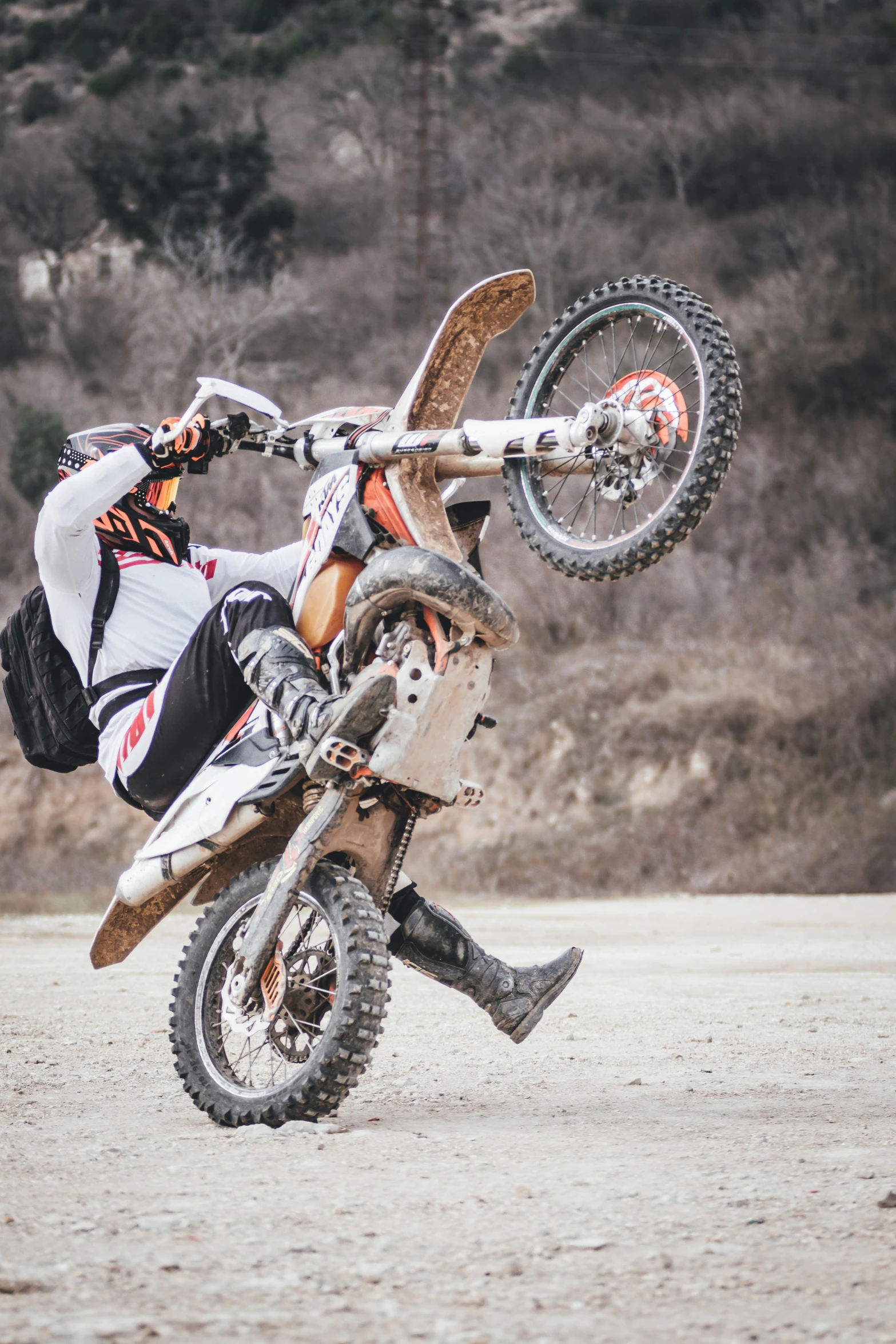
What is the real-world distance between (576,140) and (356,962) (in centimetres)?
4718

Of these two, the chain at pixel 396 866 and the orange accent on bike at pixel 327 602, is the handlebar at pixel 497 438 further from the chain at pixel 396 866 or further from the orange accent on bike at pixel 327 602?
the chain at pixel 396 866

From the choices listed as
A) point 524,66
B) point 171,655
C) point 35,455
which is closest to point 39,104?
point 524,66

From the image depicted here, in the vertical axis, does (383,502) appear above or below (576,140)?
above

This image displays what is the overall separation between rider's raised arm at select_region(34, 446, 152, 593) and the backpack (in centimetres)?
22

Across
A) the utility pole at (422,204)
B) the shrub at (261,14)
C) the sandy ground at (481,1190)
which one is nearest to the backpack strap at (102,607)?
the sandy ground at (481,1190)

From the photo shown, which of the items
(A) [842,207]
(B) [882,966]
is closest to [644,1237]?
(B) [882,966]

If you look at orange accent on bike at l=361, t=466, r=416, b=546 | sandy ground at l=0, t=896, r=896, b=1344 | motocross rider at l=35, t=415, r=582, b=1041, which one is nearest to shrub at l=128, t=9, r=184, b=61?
sandy ground at l=0, t=896, r=896, b=1344

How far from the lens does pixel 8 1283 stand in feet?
10.4

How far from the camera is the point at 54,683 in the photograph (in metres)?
5.99

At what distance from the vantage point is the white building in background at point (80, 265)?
4688cm

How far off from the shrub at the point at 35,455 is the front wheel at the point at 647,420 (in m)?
28.4

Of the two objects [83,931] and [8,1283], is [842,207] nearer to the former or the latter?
[83,931]

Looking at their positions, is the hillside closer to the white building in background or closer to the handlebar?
the white building in background

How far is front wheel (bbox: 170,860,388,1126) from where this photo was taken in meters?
4.78
